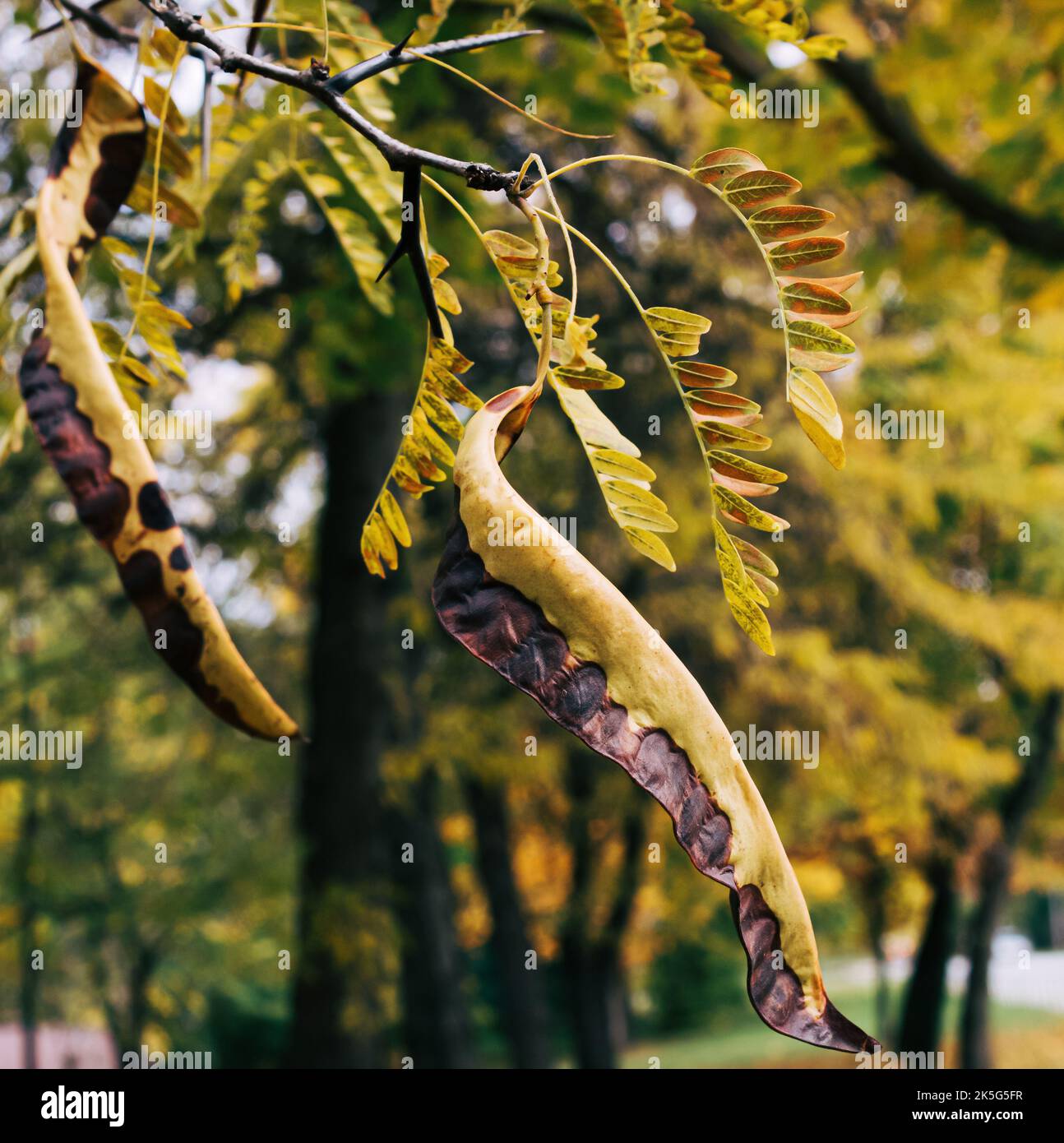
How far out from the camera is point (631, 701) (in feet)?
2.24

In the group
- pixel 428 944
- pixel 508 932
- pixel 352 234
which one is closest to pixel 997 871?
pixel 508 932

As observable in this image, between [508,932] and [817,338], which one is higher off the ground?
[817,338]

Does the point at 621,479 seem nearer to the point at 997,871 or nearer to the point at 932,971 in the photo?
the point at 997,871

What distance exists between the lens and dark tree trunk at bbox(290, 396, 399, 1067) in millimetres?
7012

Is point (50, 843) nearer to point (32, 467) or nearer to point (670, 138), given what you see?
point (32, 467)

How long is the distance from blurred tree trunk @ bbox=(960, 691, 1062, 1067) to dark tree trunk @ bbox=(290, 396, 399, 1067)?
9.10 metres

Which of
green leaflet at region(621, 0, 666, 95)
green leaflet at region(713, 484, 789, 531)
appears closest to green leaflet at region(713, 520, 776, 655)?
green leaflet at region(713, 484, 789, 531)

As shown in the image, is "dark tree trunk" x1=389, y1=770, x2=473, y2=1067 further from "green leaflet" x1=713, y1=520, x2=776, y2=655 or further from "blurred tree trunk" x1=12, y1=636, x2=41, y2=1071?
"green leaflet" x1=713, y1=520, x2=776, y2=655

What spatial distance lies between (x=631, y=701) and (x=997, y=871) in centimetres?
1490

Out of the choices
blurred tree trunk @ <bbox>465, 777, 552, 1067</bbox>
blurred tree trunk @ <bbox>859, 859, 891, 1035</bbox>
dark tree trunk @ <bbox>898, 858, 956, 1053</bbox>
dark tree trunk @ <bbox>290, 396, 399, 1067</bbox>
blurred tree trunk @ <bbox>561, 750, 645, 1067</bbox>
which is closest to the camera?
dark tree trunk @ <bbox>290, 396, 399, 1067</bbox>

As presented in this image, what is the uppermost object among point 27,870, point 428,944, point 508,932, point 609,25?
point 609,25

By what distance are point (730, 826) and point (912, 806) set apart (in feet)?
33.2

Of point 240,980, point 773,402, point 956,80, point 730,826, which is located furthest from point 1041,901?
point 730,826

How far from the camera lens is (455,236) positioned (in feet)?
12.9
